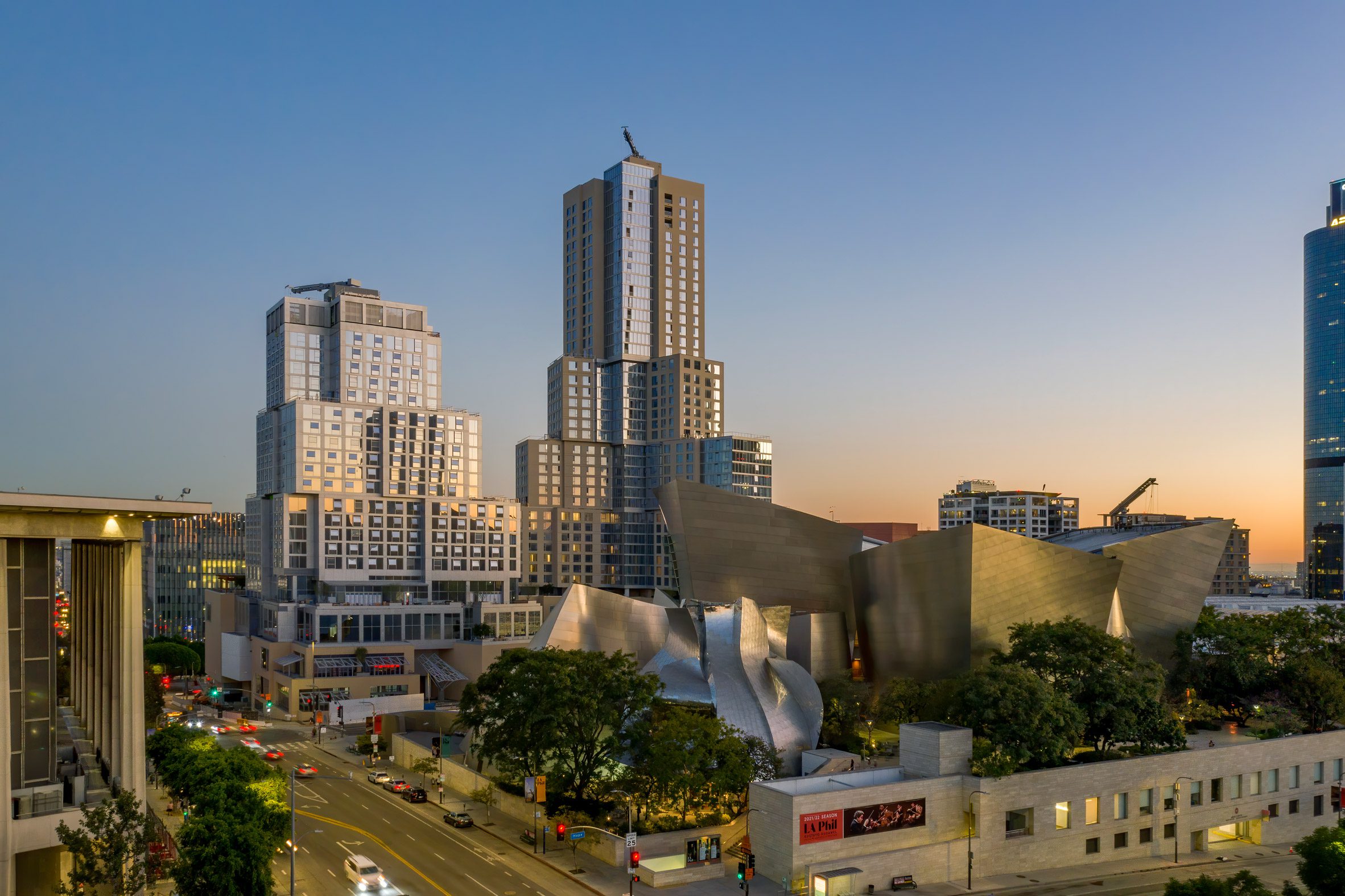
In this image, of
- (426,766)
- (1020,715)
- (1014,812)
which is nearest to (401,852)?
(426,766)

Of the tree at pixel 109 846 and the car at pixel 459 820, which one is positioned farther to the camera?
the car at pixel 459 820

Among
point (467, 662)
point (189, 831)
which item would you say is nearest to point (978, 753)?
point (189, 831)

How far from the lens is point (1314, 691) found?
80.6m

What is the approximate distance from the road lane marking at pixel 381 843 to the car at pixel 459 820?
4936 millimetres

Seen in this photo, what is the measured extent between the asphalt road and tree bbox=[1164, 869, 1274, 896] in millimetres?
27474

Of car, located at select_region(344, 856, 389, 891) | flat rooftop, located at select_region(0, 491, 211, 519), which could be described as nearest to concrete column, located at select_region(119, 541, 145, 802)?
flat rooftop, located at select_region(0, 491, 211, 519)

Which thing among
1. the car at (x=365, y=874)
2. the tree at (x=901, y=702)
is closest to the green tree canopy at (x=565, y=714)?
the car at (x=365, y=874)

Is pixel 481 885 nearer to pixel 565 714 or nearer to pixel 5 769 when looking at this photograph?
pixel 565 714

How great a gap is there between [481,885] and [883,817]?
69.8 feet

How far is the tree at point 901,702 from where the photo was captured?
3036 inches

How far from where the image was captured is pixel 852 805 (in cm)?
5509

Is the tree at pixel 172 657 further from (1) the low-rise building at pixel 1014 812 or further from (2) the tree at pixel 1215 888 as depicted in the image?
(2) the tree at pixel 1215 888

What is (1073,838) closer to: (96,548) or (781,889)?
(781,889)

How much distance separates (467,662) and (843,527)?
7043 centimetres
